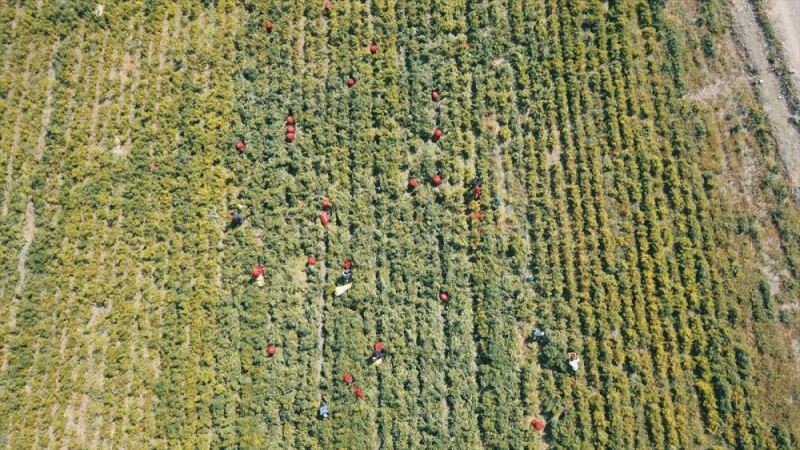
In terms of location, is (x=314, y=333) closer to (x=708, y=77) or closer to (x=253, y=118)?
(x=253, y=118)

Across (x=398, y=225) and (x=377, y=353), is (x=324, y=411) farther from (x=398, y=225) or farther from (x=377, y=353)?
(x=398, y=225)

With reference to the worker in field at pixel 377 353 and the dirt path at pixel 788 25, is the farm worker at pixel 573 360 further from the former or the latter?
the dirt path at pixel 788 25

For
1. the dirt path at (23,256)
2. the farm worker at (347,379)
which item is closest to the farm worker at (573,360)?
the farm worker at (347,379)

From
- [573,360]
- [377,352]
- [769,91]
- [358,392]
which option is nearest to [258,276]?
[377,352]

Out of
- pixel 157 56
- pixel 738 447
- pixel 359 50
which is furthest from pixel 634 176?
pixel 157 56

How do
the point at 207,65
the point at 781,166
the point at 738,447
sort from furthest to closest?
the point at 207,65
the point at 781,166
the point at 738,447

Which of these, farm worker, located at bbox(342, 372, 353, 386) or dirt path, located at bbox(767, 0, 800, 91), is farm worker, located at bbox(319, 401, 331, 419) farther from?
dirt path, located at bbox(767, 0, 800, 91)

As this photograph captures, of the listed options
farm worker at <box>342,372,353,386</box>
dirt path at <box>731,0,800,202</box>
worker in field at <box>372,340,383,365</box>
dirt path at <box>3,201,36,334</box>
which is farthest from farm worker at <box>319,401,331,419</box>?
dirt path at <box>731,0,800,202</box>
